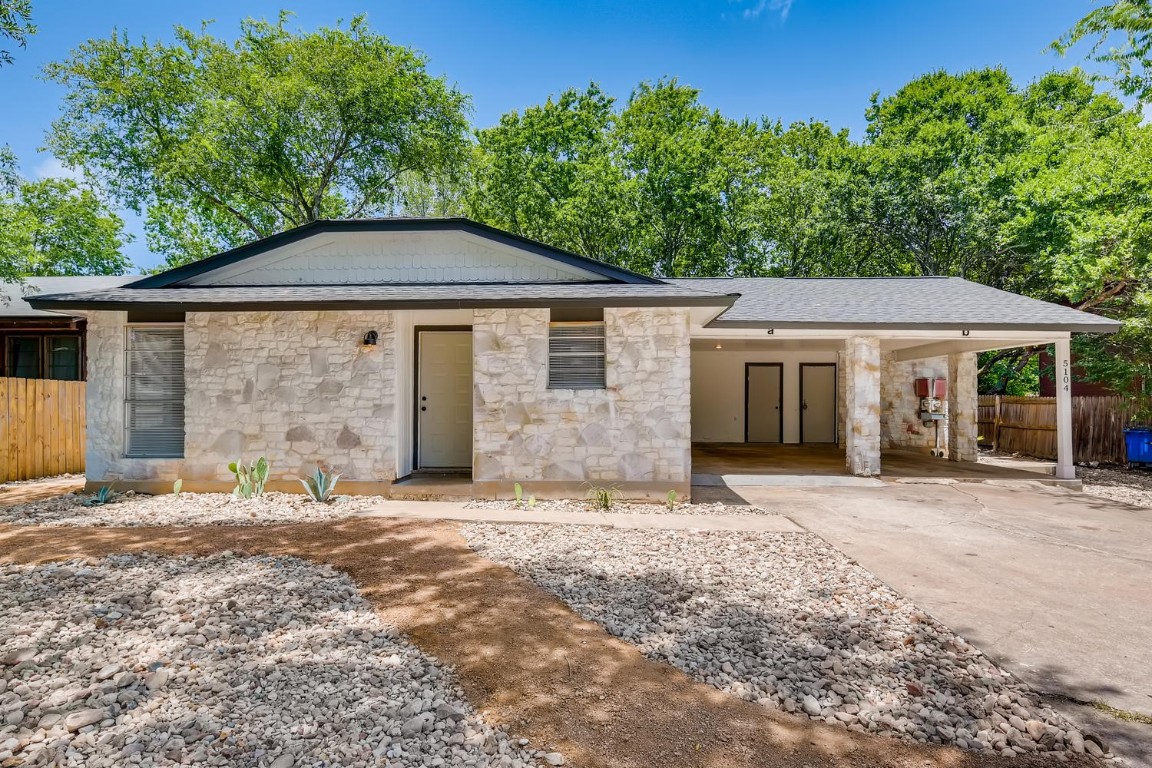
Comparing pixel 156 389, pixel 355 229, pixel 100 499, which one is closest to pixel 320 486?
pixel 100 499

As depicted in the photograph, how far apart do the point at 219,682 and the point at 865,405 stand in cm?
914

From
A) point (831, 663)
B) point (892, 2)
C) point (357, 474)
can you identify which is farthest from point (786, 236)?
point (831, 663)

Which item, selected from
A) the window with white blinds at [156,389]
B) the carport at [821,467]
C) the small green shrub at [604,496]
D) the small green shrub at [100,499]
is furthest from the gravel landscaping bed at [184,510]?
the carport at [821,467]

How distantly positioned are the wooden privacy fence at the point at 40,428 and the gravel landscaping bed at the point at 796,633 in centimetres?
861

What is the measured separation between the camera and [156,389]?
7391mm

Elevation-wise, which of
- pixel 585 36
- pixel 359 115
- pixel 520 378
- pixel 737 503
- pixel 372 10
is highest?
pixel 372 10

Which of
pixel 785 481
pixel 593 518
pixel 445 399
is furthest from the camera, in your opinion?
pixel 785 481

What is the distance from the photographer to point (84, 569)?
3.99 meters

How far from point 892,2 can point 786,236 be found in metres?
7.61

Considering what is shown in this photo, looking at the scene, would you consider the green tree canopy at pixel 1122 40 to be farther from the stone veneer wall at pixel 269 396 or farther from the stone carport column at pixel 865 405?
the stone veneer wall at pixel 269 396

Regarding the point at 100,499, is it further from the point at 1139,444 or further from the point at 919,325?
the point at 1139,444

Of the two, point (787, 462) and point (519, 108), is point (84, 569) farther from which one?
point (519, 108)

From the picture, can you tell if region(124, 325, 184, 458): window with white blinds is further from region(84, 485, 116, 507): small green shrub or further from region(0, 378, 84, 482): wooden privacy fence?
region(0, 378, 84, 482): wooden privacy fence

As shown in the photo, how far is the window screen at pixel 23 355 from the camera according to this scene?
42.4 feet
